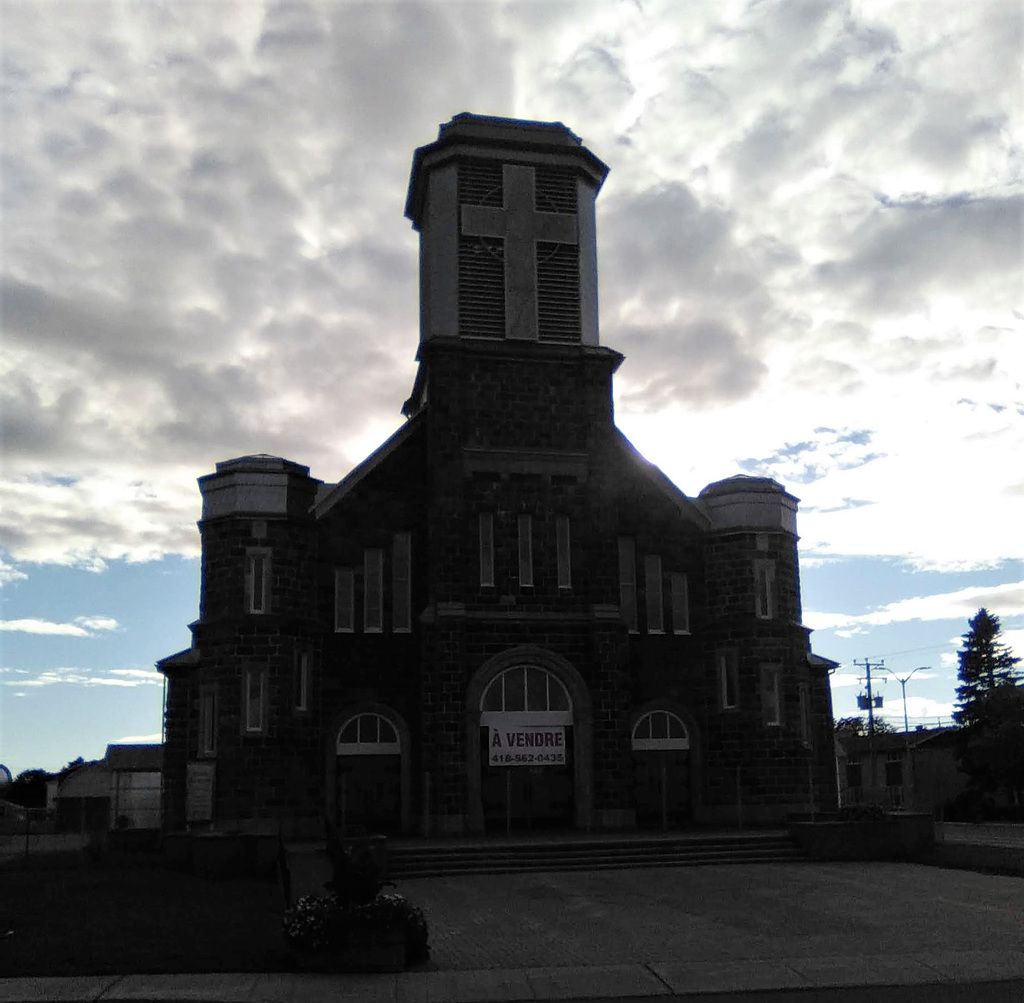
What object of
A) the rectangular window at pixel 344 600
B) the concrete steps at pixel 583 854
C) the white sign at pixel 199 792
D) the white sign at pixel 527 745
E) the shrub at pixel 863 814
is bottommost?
the concrete steps at pixel 583 854

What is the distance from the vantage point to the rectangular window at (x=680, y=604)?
36.8 m

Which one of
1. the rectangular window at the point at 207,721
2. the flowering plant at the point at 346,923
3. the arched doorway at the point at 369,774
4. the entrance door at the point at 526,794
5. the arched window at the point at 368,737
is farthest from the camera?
the arched window at the point at 368,737

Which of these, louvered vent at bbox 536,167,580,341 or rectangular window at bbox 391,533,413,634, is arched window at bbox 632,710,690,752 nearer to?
rectangular window at bbox 391,533,413,634

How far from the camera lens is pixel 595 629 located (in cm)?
3453

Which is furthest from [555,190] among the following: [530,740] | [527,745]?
[527,745]

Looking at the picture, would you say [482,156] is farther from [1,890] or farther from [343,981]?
[343,981]

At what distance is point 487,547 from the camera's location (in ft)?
114

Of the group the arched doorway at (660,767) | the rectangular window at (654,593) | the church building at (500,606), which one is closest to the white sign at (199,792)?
the church building at (500,606)

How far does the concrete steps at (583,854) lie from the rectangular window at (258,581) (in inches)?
323

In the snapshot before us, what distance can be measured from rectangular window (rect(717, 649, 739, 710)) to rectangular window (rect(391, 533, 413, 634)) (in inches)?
358

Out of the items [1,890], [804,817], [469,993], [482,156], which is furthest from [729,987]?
[482,156]

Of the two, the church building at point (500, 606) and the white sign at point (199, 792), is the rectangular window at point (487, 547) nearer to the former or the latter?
the church building at point (500, 606)

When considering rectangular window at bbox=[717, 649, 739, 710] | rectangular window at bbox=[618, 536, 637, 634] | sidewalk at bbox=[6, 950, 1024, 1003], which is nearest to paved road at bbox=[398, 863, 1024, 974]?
sidewalk at bbox=[6, 950, 1024, 1003]

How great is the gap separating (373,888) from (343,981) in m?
1.33
